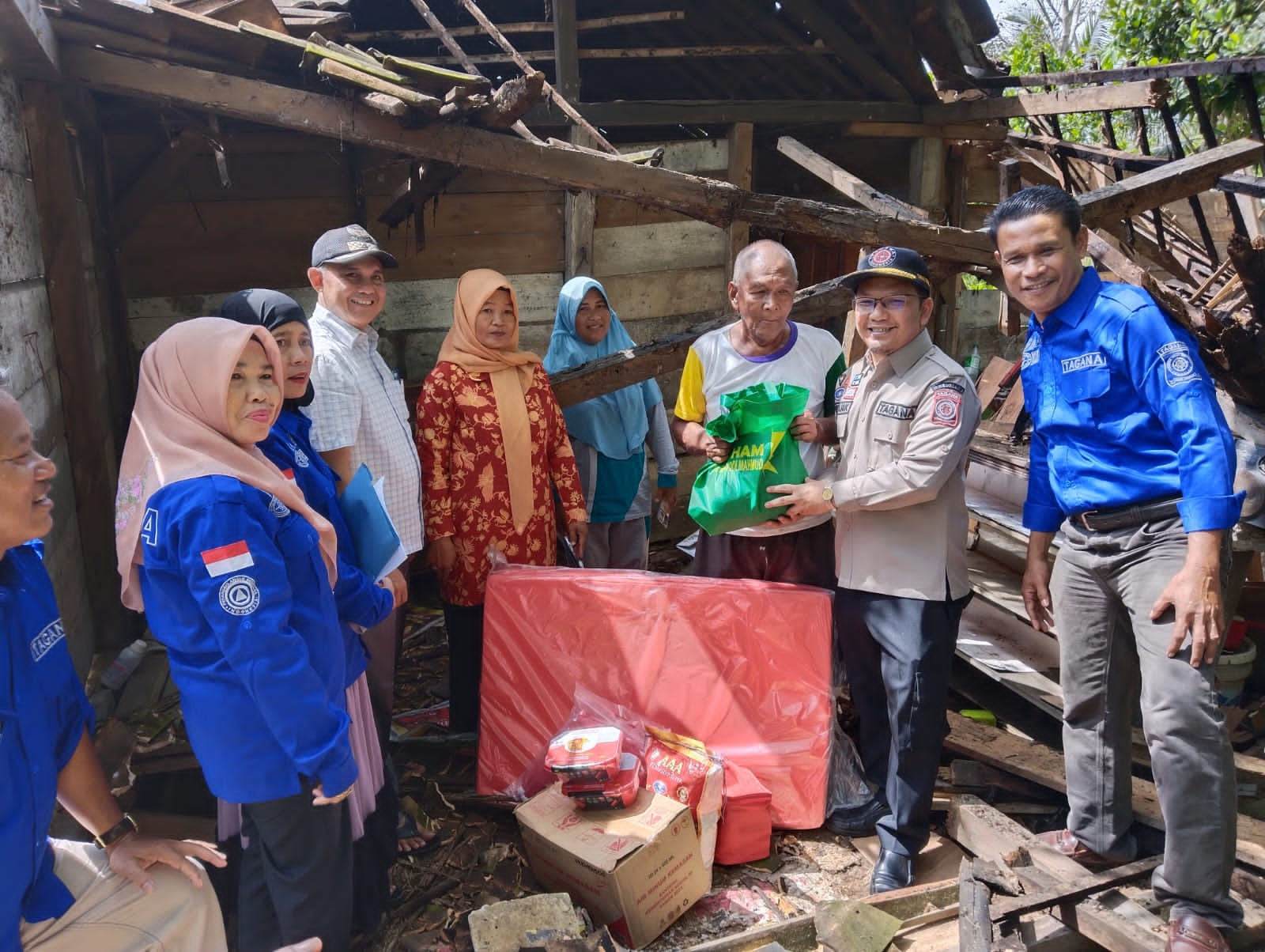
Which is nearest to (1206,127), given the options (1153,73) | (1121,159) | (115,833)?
(1121,159)

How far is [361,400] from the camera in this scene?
3.12 meters

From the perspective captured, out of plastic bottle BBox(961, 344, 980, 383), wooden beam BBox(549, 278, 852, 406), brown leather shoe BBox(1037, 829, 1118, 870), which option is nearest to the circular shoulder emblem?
wooden beam BBox(549, 278, 852, 406)

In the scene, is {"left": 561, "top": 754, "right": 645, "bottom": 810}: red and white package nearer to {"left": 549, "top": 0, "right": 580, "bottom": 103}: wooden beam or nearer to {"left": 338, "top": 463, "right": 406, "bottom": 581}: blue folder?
{"left": 338, "top": 463, "right": 406, "bottom": 581}: blue folder

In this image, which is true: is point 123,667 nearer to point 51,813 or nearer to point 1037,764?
point 51,813

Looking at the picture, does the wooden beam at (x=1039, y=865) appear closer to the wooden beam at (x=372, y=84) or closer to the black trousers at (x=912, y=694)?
the black trousers at (x=912, y=694)

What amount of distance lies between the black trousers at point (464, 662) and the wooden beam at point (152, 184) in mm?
3044

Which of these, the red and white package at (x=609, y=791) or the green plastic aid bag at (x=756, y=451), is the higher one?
the green plastic aid bag at (x=756, y=451)

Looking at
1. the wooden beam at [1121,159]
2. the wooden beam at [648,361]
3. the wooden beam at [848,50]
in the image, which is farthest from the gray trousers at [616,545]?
the wooden beam at [848,50]

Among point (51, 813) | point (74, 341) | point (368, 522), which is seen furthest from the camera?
point (74, 341)

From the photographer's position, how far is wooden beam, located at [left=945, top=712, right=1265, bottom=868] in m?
2.95

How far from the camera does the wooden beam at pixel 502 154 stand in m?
3.47

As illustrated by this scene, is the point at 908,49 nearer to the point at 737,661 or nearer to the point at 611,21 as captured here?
the point at 611,21

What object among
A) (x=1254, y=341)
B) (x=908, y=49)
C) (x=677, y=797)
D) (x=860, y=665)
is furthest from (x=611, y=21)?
(x=677, y=797)

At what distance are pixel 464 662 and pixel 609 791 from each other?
115 cm
